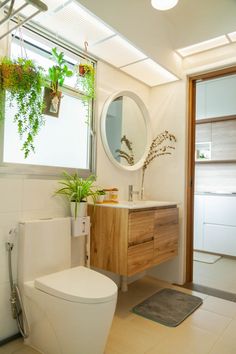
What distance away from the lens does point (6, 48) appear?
1690 mm

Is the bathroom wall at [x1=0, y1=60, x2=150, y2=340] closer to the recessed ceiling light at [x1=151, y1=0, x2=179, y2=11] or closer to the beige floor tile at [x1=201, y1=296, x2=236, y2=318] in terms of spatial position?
the recessed ceiling light at [x1=151, y1=0, x2=179, y2=11]

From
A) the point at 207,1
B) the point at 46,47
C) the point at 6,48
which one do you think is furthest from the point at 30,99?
the point at 207,1

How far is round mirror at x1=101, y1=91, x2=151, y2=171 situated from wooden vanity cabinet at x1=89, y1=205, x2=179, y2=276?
60cm

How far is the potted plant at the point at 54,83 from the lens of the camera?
1.83 m

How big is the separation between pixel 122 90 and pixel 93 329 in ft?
6.70

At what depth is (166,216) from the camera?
2.46 metres

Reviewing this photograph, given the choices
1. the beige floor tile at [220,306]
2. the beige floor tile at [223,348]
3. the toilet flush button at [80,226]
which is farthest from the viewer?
the beige floor tile at [220,306]

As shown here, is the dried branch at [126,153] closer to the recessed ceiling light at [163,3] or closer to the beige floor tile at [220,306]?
the recessed ceiling light at [163,3]

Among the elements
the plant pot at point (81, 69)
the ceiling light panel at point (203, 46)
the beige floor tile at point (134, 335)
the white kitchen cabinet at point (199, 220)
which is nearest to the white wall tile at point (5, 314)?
the beige floor tile at point (134, 335)

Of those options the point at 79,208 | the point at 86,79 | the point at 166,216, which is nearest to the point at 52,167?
the point at 79,208

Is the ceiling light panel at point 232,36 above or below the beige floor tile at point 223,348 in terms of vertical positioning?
above

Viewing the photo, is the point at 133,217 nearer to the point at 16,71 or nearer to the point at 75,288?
the point at 75,288

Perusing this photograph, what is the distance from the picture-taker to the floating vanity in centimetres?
200

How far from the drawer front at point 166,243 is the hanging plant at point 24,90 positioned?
1.38 meters
